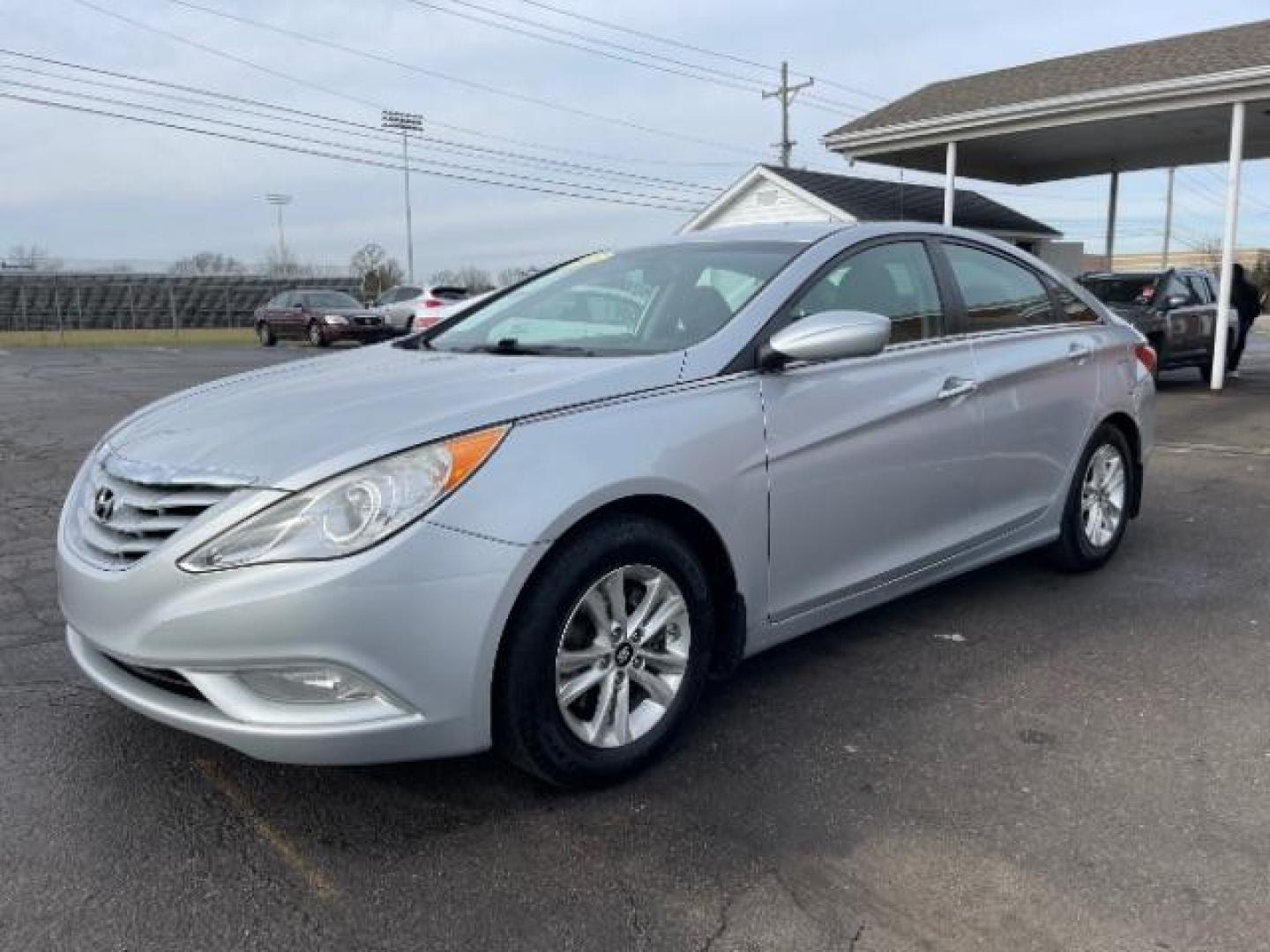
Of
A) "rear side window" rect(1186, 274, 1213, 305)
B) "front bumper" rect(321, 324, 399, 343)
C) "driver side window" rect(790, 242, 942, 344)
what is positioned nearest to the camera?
"driver side window" rect(790, 242, 942, 344)

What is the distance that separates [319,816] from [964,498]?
8.51 ft

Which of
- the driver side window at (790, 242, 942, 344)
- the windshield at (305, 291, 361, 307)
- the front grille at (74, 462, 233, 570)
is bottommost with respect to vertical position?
the front grille at (74, 462, 233, 570)

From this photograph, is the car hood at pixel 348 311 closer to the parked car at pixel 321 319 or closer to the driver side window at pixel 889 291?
the parked car at pixel 321 319

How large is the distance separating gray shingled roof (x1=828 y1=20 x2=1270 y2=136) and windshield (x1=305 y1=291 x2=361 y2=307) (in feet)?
52.9

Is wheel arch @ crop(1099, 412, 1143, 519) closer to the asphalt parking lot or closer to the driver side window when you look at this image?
the asphalt parking lot

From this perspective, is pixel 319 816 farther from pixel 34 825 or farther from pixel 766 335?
pixel 766 335

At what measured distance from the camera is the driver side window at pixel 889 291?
12.0 feet

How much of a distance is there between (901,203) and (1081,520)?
19483 mm

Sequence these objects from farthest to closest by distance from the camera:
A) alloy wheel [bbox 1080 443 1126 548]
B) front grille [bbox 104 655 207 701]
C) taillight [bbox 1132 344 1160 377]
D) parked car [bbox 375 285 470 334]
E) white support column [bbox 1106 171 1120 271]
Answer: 1. parked car [bbox 375 285 470 334]
2. white support column [bbox 1106 171 1120 271]
3. taillight [bbox 1132 344 1160 377]
4. alloy wheel [bbox 1080 443 1126 548]
5. front grille [bbox 104 655 207 701]

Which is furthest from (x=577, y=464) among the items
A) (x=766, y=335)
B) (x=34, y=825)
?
Result: (x=34, y=825)

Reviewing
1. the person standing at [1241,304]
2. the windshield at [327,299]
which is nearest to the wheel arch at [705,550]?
the person standing at [1241,304]

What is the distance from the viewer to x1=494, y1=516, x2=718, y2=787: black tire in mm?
2656

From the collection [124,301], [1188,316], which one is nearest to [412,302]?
[1188,316]

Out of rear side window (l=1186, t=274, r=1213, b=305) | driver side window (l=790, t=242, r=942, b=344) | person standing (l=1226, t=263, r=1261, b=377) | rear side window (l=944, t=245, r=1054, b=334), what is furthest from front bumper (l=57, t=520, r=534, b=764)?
person standing (l=1226, t=263, r=1261, b=377)
